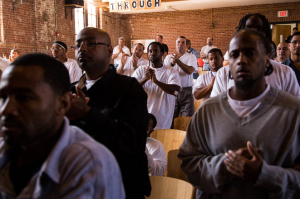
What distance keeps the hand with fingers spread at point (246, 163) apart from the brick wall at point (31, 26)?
8098 mm

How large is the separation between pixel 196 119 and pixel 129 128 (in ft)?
1.27

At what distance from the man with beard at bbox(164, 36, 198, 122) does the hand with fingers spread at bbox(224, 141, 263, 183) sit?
3738mm

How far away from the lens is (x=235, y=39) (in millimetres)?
1652

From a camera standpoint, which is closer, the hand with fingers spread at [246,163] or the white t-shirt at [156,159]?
the hand with fingers spread at [246,163]

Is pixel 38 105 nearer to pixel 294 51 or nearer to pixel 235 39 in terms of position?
pixel 235 39

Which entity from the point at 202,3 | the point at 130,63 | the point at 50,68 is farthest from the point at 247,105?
the point at 202,3

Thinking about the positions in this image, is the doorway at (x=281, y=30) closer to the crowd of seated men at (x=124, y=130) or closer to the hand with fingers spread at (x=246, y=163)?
the crowd of seated men at (x=124, y=130)

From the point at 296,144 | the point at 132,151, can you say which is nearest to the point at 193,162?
the point at 132,151

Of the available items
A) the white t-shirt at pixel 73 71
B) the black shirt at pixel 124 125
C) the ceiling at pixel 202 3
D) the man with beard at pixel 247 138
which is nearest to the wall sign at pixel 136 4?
the ceiling at pixel 202 3

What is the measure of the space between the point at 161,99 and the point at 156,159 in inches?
57.1

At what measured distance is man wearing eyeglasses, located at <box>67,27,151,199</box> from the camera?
5.46 feet

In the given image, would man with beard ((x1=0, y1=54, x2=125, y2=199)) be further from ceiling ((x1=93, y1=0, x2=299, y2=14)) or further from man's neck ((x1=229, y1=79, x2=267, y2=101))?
ceiling ((x1=93, y1=0, x2=299, y2=14))

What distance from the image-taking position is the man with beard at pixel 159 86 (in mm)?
4109

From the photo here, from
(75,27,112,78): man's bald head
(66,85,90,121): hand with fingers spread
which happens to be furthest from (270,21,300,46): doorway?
(66,85,90,121): hand with fingers spread
